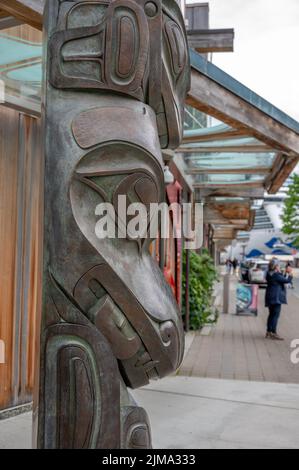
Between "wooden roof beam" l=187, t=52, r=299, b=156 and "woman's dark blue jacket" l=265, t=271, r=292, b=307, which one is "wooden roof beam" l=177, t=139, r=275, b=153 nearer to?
"wooden roof beam" l=187, t=52, r=299, b=156

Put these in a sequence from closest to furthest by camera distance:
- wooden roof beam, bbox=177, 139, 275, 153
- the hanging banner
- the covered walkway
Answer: the covered walkway
wooden roof beam, bbox=177, 139, 275, 153
the hanging banner

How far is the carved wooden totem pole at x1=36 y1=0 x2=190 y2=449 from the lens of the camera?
2271mm

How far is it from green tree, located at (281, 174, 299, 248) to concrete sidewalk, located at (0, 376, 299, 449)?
31.6 metres

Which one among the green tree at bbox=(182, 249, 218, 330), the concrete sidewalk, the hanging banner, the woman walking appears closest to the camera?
the concrete sidewalk

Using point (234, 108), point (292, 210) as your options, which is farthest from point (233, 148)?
point (292, 210)

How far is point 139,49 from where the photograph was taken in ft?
7.77

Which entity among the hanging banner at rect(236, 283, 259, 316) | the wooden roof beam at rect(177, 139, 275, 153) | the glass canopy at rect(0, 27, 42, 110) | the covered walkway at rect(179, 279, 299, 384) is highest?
the glass canopy at rect(0, 27, 42, 110)

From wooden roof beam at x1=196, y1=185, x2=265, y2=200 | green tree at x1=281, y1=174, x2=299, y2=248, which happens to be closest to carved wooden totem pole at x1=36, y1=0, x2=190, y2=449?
wooden roof beam at x1=196, y1=185, x2=265, y2=200

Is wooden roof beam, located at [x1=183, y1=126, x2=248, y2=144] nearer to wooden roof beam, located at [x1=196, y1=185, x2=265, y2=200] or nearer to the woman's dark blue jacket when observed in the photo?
the woman's dark blue jacket

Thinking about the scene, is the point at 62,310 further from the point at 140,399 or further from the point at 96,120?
the point at 140,399

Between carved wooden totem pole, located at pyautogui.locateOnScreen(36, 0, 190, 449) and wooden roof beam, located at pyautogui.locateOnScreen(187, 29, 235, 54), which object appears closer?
carved wooden totem pole, located at pyautogui.locateOnScreen(36, 0, 190, 449)

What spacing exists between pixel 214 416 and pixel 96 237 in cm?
354

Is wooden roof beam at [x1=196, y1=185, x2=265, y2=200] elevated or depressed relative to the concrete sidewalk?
elevated

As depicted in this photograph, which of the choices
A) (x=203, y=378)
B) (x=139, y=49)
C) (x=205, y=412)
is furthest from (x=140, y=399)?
(x=139, y=49)
